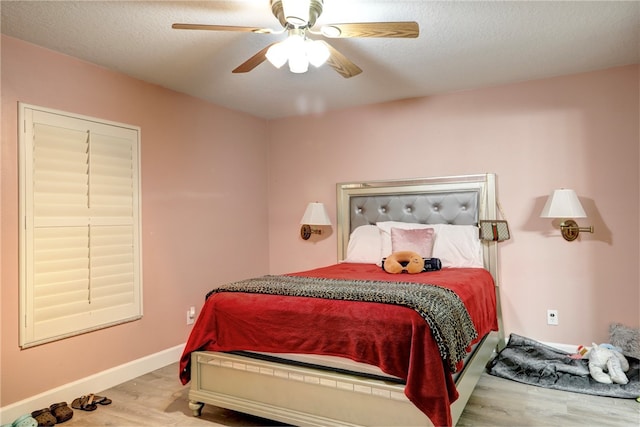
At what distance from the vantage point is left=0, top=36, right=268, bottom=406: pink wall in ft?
7.89

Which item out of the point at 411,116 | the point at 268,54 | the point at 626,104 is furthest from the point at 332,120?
the point at 626,104

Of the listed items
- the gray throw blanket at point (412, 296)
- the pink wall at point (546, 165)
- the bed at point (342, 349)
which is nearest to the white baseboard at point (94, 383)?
the bed at point (342, 349)

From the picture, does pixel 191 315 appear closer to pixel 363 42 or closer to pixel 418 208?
pixel 418 208

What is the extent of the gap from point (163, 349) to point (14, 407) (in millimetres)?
1092

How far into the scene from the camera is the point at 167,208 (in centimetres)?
341

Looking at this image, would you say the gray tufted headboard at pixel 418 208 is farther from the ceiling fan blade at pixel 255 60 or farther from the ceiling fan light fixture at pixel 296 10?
the ceiling fan light fixture at pixel 296 10

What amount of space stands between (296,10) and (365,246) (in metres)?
2.31

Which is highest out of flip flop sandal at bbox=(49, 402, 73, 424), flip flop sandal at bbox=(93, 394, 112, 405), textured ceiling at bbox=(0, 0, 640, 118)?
textured ceiling at bbox=(0, 0, 640, 118)

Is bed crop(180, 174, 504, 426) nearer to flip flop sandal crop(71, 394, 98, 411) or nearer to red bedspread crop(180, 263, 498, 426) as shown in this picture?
red bedspread crop(180, 263, 498, 426)

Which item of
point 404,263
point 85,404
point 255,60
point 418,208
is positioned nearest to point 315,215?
point 418,208

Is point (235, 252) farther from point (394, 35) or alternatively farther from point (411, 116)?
point (394, 35)

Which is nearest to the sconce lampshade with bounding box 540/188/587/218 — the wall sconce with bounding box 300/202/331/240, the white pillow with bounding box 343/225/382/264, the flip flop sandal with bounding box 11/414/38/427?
the white pillow with bounding box 343/225/382/264

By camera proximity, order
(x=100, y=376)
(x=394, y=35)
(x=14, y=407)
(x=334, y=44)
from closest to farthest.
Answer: (x=394, y=35)
(x=14, y=407)
(x=334, y=44)
(x=100, y=376)

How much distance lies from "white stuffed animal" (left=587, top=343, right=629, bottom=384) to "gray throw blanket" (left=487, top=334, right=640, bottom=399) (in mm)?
36
